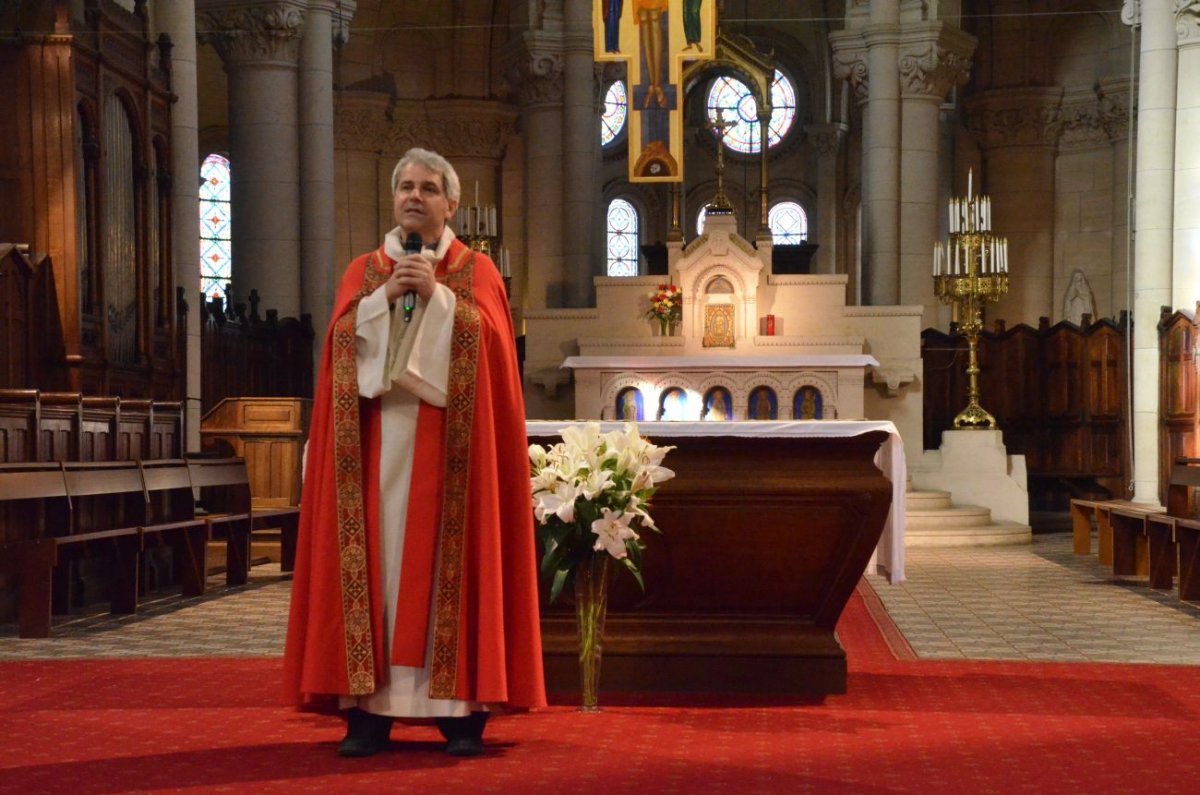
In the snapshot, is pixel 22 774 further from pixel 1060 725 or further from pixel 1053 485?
pixel 1053 485

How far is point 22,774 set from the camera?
16.0 ft

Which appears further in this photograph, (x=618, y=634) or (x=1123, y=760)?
(x=618, y=634)

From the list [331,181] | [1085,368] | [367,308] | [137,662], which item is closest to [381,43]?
[331,181]

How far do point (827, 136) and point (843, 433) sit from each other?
1003 inches

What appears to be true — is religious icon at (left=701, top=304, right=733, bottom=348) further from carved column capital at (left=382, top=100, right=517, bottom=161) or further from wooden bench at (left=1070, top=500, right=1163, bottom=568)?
carved column capital at (left=382, top=100, right=517, bottom=161)

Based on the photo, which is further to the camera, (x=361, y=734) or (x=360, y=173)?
(x=360, y=173)

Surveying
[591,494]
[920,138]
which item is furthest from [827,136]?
[591,494]

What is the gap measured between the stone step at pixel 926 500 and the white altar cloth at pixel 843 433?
32.5 feet

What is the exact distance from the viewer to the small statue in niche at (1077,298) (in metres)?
27.3

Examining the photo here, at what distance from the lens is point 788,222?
3322 centimetres

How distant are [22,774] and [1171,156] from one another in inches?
552

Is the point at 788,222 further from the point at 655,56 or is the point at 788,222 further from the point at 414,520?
the point at 414,520

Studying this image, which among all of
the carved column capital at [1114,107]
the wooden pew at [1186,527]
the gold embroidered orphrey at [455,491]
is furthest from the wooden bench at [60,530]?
the carved column capital at [1114,107]

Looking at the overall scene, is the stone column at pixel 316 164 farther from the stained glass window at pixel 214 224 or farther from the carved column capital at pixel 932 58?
the stained glass window at pixel 214 224
